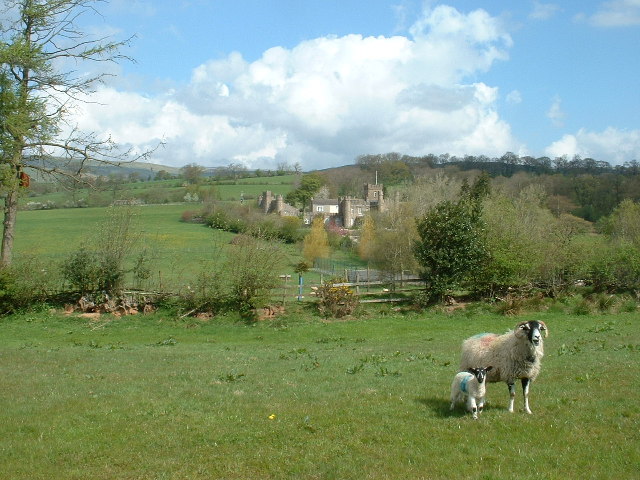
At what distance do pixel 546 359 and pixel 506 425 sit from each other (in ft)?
23.5

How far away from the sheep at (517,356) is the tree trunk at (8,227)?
2520cm

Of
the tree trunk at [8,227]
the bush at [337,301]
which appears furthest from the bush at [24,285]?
the bush at [337,301]

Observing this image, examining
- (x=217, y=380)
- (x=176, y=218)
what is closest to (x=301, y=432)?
(x=217, y=380)

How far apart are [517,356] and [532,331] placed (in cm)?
74

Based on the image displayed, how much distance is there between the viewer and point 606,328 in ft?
80.2

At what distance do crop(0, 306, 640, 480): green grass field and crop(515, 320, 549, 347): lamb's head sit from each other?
50.6 inches

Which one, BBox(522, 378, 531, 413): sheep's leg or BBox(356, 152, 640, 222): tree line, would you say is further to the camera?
BBox(356, 152, 640, 222): tree line

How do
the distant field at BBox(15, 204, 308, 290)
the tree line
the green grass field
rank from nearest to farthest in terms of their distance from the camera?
the green grass field, the distant field at BBox(15, 204, 308, 290), the tree line

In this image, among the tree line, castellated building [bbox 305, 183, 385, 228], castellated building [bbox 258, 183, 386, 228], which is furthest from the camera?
castellated building [bbox 305, 183, 385, 228]

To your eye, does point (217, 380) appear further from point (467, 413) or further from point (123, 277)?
point (123, 277)

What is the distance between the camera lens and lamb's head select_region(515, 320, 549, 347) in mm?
9688

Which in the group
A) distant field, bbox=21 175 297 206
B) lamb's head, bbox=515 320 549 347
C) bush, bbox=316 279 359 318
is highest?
distant field, bbox=21 175 297 206

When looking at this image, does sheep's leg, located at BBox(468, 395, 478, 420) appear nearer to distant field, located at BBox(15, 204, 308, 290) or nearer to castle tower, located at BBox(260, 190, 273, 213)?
distant field, located at BBox(15, 204, 308, 290)

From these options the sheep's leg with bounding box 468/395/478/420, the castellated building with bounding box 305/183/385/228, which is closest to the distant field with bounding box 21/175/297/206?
the castellated building with bounding box 305/183/385/228
